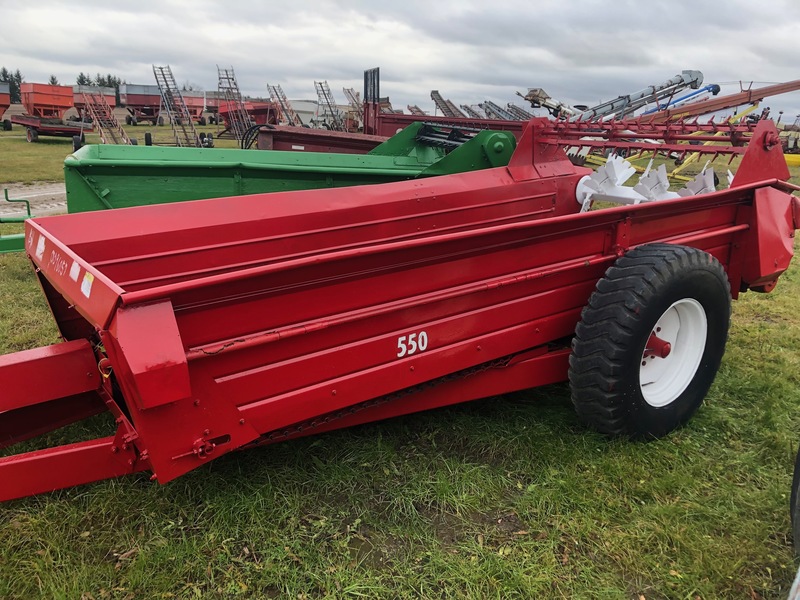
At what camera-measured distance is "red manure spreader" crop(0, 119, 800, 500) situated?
75.9 inches

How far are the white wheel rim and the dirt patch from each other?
783cm

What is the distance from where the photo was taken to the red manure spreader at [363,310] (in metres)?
1.93

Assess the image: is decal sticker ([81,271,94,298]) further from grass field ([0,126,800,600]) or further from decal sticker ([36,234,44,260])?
grass field ([0,126,800,600])

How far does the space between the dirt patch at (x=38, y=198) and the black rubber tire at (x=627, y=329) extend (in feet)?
25.3

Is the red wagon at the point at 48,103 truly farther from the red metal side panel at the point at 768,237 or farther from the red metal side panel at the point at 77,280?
the red metal side panel at the point at 768,237

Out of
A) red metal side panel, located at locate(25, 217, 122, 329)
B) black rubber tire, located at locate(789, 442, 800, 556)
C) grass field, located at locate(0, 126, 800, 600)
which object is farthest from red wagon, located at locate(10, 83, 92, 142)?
black rubber tire, located at locate(789, 442, 800, 556)

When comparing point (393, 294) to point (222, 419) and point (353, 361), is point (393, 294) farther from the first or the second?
Answer: point (222, 419)

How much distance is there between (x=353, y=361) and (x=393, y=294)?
0.31m

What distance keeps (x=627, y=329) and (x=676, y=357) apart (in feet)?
2.29

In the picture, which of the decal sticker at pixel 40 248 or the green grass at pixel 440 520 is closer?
the green grass at pixel 440 520

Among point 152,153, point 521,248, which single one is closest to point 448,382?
point 521,248

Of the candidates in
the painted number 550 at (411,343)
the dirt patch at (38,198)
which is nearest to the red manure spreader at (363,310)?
the painted number 550 at (411,343)

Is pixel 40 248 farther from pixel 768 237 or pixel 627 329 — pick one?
pixel 768 237

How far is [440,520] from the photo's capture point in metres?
2.35
